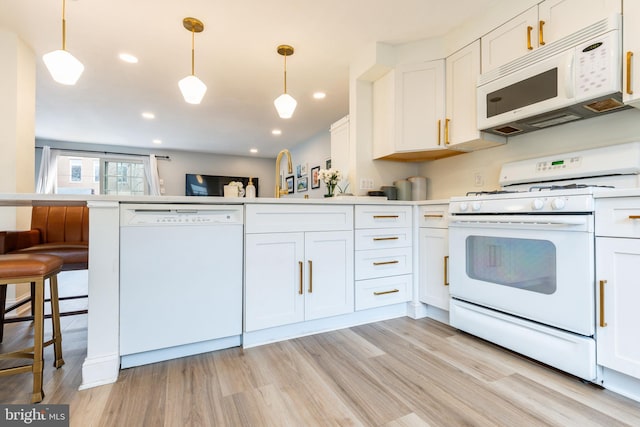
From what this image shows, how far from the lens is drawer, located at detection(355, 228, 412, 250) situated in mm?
2119

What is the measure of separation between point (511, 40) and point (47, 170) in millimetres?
7552

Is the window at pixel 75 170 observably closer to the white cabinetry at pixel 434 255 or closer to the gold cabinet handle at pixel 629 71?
the white cabinetry at pixel 434 255

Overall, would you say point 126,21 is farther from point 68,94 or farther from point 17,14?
point 68,94

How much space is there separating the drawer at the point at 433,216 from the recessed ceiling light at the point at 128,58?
2961 millimetres

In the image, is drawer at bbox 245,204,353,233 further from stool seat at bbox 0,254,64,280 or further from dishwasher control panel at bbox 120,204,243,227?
stool seat at bbox 0,254,64,280

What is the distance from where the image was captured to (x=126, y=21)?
2.23m

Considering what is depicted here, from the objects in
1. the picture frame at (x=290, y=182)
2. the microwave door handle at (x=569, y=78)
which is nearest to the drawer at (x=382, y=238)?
the microwave door handle at (x=569, y=78)

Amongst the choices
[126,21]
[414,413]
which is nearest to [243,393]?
[414,413]

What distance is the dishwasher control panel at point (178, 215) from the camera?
148 centimetres

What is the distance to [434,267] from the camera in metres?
2.22

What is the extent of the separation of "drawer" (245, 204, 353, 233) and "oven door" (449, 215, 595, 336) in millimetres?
764

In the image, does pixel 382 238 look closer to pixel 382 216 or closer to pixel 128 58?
pixel 382 216

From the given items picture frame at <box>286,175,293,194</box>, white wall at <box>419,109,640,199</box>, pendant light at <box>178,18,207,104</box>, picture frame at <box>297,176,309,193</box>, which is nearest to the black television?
picture frame at <box>286,175,293,194</box>

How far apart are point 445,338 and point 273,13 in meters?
2.59
